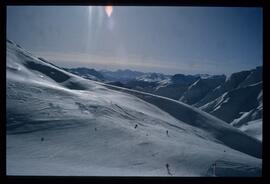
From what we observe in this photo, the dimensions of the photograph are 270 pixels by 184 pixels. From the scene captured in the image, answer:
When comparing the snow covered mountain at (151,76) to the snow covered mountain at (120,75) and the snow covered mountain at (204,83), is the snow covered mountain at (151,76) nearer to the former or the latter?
the snow covered mountain at (120,75)

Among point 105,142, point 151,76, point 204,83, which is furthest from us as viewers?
point 204,83

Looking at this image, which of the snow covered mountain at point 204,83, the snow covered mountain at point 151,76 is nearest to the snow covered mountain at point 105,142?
the snow covered mountain at point 204,83

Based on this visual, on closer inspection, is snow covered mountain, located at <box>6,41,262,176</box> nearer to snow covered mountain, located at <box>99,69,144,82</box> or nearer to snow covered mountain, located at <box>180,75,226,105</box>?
snow covered mountain, located at <box>180,75,226,105</box>

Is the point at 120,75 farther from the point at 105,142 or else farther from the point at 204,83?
the point at 204,83

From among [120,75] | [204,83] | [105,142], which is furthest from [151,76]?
[204,83]

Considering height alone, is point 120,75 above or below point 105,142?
above

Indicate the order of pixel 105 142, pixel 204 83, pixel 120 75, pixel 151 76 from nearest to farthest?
pixel 120 75 → pixel 105 142 → pixel 151 76 → pixel 204 83
